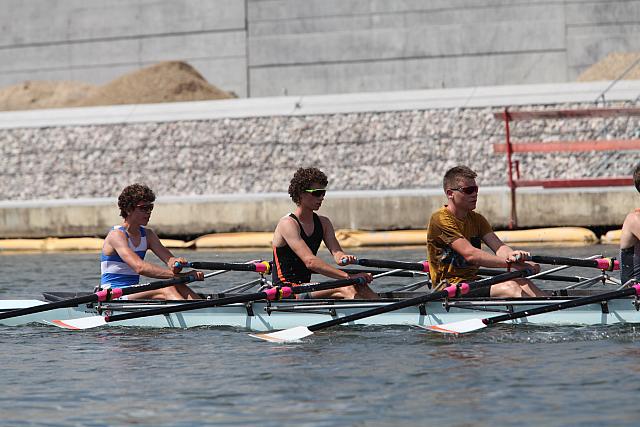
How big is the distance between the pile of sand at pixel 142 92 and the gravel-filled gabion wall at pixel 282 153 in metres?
2.01

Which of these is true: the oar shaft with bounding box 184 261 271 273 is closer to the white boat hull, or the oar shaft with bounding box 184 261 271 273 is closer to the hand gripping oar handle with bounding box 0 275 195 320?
the hand gripping oar handle with bounding box 0 275 195 320

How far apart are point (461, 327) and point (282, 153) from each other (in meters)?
16.9

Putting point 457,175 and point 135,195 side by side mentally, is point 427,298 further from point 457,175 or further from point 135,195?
point 135,195

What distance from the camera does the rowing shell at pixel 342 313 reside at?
1060 cm

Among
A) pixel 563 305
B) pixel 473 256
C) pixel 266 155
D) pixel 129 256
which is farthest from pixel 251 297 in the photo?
pixel 266 155

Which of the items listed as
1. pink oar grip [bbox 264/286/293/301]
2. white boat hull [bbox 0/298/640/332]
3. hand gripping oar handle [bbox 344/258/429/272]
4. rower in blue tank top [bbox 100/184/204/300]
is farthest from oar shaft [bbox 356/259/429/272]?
rower in blue tank top [bbox 100/184/204/300]

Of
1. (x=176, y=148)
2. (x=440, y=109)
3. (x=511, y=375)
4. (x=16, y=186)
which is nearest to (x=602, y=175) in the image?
(x=440, y=109)

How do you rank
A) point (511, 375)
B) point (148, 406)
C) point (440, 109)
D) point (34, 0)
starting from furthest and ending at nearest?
1. point (34, 0)
2. point (440, 109)
3. point (511, 375)
4. point (148, 406)

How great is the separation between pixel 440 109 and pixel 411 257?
25.9ft

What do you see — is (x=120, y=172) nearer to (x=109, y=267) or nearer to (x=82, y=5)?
(x=82, y=5)

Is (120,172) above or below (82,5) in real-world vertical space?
below

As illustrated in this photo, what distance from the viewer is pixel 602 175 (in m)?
24.8

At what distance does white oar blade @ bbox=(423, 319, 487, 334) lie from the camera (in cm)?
1047

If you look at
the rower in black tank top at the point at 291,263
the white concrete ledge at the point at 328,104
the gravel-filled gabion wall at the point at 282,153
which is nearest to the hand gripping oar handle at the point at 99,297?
the rower in black tank top at the point at 291,263
